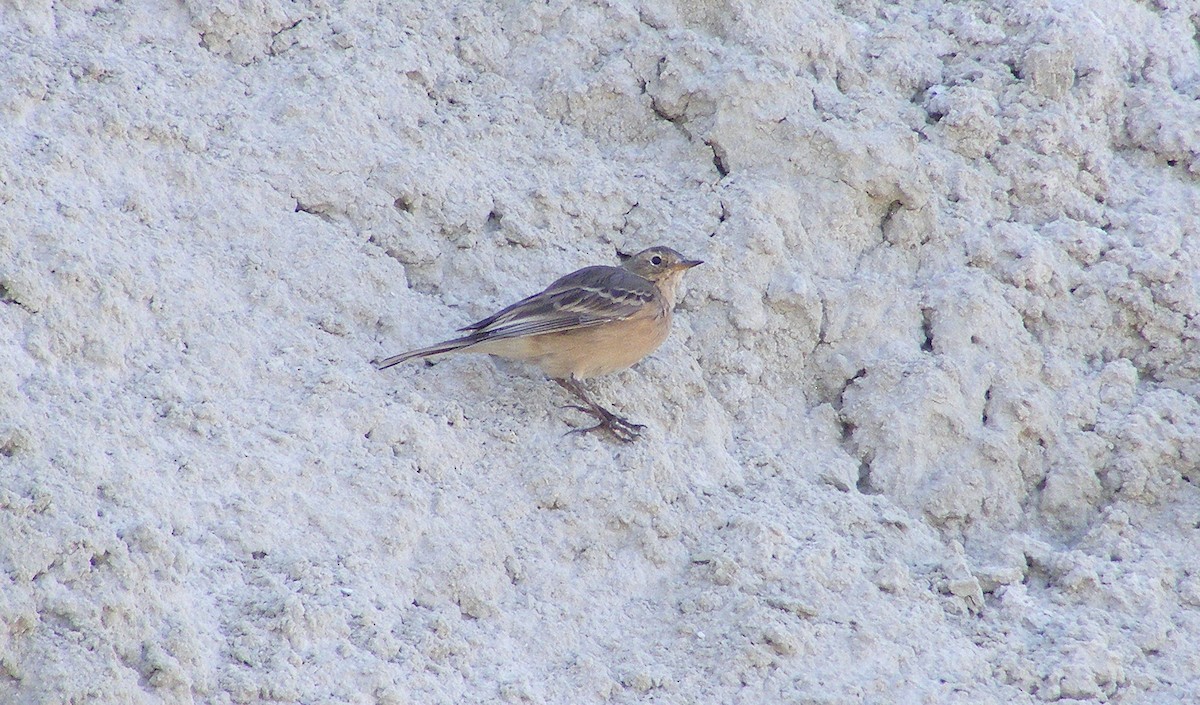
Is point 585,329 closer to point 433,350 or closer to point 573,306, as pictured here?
point 573,306

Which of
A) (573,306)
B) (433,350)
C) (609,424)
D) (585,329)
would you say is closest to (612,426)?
(609,424)

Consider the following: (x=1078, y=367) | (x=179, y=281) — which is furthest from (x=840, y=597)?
(x=179, y=281)

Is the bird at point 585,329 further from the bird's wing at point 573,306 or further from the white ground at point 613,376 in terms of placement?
the white ground at point 613,376

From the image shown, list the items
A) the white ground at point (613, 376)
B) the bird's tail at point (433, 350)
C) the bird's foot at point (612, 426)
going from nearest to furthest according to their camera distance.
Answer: the white ground at point (613, 376) → the bird's tail at point (433, 350) → the bird's foot at point (612, 426)

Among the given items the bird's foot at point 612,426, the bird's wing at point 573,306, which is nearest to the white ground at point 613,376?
the bird's foot at point 612,426

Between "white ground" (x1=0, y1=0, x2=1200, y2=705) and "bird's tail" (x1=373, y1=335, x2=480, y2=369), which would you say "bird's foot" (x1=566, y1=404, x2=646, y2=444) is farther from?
"bird's tail" (x1=373, y1=335, x2=480, y2=369)

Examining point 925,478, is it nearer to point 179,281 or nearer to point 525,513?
point 525,513
